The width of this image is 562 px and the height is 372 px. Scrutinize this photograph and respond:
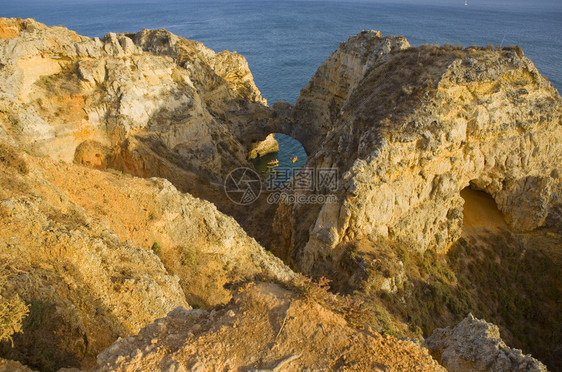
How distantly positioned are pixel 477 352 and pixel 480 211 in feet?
52.2

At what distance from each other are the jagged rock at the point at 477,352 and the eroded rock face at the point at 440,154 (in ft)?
27.9

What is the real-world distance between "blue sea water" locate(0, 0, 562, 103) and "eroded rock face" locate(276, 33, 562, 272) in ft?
141

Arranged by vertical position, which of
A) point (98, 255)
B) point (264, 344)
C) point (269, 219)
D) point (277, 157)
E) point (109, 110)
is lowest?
point (277, 157)

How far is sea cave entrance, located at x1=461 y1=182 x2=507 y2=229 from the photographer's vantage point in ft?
75.5

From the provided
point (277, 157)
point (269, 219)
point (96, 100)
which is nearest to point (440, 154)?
point (269, 219)

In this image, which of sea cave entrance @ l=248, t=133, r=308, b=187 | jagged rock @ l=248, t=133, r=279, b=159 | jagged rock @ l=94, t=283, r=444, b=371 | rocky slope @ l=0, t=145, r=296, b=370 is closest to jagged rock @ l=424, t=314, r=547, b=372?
jagged rock @ l=94, t=283, r=444, b=371

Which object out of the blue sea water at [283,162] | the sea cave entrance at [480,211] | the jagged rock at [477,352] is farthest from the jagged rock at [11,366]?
the blue sea water at [283,162]

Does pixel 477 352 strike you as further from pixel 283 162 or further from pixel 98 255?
pixel 283 162

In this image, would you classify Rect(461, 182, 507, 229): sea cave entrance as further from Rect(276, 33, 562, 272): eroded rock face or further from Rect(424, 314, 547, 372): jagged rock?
Rect(424, 314, 547, 372): jagged rock

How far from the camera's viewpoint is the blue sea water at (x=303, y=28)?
74375 millimetres

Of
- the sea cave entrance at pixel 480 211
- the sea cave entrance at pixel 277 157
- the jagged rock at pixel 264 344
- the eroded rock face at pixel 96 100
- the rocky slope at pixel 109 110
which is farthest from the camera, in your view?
the sea cave entrance at pixel 277 157

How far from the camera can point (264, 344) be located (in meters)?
7.33

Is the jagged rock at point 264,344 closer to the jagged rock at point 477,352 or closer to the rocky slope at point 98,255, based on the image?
the rocky slope at point 98,255

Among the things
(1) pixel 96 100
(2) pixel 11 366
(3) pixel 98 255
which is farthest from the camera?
(1) pixel 96 100
